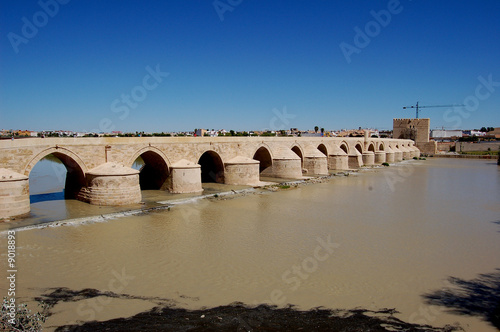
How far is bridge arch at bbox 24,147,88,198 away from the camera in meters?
12.7

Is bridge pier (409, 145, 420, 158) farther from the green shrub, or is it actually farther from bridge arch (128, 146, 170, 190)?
the green shrub

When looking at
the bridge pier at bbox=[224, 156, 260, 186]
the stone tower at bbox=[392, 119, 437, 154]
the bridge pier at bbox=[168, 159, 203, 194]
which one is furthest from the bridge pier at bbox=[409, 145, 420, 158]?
the bridge pier at bbox=[168, 159, 203, 194]

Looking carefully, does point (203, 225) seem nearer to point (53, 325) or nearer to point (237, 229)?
point (237, 229)

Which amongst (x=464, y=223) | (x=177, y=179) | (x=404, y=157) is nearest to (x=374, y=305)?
(x=464, y=223)

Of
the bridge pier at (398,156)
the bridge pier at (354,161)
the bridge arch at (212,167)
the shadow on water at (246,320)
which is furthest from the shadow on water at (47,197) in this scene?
the bridge pier at (398,156)

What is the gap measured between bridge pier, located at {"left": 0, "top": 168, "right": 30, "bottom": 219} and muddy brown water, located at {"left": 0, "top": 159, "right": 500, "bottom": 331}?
2.20 feet

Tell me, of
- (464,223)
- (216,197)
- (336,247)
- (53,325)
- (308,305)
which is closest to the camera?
(53,325)

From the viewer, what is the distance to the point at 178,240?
998cm

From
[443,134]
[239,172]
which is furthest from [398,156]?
[443,134]

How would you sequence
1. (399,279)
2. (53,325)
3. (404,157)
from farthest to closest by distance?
(404,157) → (399,279) → (53,325)

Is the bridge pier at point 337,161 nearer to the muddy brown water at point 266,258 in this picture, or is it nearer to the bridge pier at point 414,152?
the muddy brown water at point 266,258

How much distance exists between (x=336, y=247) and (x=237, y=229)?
10.7 ft

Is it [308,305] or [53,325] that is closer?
[53,325]

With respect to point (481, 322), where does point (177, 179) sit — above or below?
above
